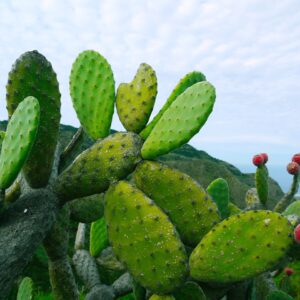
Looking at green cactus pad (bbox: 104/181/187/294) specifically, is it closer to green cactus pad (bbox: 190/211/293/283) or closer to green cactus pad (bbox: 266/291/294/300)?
green cactus pad (bbox: 190/211/293/283)

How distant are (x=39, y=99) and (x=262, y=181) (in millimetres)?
1251

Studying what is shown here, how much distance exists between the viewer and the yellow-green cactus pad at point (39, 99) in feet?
4.91

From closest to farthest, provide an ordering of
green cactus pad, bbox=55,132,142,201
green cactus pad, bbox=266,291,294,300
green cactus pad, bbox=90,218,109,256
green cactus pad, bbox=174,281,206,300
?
1. green cactus pad, bbox=55,132,142,201
2. green cactus pad, bbox=174,281,206,300
3. green cactus pad, bbox=266,291,294,300
4. green cactus pad, bbox=90,218,109,256

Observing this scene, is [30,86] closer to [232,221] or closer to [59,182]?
[59,182]

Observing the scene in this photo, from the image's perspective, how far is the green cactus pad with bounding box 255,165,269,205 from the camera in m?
2.29

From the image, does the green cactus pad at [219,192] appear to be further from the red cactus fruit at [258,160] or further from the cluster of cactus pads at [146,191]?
the cluster of cactus pads at [146,191]

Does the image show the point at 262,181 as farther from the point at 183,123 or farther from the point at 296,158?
the point at 183,123

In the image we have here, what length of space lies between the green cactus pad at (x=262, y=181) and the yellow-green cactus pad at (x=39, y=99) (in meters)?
1.10

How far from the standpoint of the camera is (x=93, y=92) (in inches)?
71.1

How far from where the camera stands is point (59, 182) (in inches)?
61.5

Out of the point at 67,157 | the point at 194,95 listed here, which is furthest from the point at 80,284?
the point at 194,95

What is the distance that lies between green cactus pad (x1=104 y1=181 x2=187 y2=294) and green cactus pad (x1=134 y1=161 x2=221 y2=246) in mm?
85

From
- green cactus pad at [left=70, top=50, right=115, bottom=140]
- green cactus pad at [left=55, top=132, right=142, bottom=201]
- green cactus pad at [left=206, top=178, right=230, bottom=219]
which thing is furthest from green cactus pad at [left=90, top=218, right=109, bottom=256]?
green cactus pad at [left=55, top=132, right=142, bottom=201]

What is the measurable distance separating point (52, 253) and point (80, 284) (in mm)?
2408
